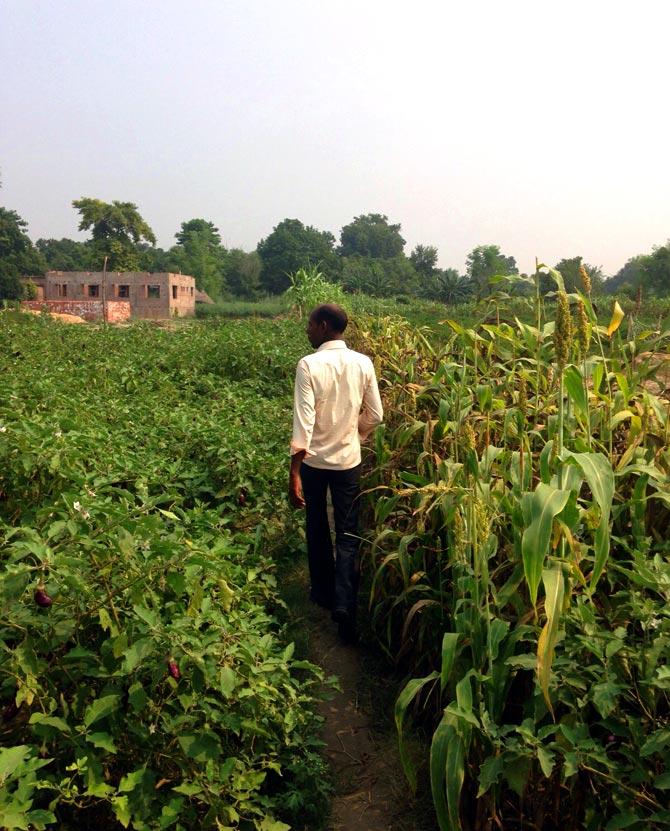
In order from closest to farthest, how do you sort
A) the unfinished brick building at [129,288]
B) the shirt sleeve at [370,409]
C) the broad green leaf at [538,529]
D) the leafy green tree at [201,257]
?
the broad green leaf at [538,529] < the shirt sleeve at [370,409] < the unfinished brick building at [129,288] < the leafy green tree at [201,257]

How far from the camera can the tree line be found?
46812 millimetres

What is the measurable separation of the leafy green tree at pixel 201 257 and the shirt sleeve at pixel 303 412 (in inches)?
2300

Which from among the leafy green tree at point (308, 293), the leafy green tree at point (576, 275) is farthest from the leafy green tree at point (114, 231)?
the leafy green tree at point (576, 275)

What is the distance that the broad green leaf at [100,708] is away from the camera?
184cm

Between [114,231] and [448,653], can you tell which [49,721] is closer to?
[448,653]

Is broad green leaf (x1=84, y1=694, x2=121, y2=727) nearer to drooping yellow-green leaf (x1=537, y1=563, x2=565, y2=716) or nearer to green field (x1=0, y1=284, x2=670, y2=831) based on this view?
green field (x1=0, y1=284, x2=670, y2=831)

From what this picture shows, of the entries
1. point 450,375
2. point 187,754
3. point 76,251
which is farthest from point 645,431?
point 76,251

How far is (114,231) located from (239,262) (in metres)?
19.5

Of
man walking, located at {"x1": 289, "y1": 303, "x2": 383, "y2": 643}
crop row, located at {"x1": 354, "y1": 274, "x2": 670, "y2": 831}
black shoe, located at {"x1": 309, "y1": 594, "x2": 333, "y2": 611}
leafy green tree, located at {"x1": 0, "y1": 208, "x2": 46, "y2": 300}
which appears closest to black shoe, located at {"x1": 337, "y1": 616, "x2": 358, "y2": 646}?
man walking, located at {"x1": 289, "y1": 303, "x2": 383, "y2": 643}

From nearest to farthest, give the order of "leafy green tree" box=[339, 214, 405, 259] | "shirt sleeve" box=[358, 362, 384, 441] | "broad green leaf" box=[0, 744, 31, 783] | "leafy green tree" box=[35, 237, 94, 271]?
"broad green leaf" box=[0, 744, 31, 783], "shirt sleeve" box=[358, 362, 384, 441], "leafy green tree" box=[35, 237, 94, 271], "leafy green tree" box=[339, 214, 405, 259]

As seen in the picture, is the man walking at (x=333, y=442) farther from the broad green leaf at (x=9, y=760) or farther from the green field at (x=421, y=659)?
the broad green leaf at (x=9, y=760)

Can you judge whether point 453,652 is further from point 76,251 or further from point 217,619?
point 76,251

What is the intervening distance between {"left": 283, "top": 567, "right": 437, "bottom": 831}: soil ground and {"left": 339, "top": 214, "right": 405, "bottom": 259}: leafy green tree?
97.6 m

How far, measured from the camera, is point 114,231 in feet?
168
